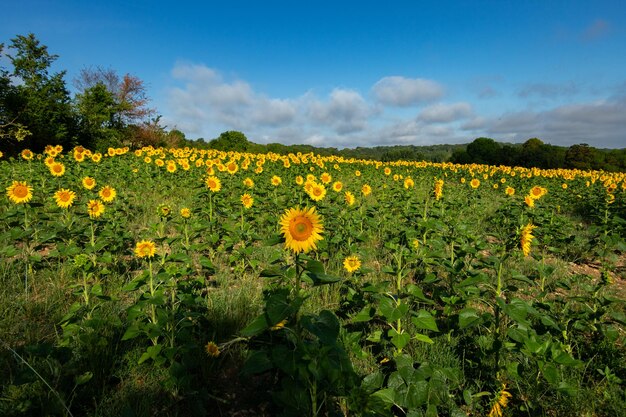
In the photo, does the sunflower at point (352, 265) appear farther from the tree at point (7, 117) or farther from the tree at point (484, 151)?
the tree at point (484, 151)

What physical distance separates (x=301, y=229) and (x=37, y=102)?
26.0 meters

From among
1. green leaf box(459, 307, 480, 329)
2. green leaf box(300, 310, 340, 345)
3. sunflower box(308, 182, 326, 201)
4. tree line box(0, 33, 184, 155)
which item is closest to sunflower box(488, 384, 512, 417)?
green leaf box(459, 307, 480, 329)

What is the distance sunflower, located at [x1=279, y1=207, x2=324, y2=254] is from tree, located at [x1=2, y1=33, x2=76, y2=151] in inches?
939

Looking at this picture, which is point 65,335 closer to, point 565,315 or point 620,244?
point 565,315

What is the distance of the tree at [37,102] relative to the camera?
63.4 ft

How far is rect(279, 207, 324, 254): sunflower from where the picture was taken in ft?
7.07

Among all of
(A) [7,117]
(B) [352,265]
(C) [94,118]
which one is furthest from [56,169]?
(C) [94,118]

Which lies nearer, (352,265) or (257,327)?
(257,327)

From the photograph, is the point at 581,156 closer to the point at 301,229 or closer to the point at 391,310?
the point at 391,310

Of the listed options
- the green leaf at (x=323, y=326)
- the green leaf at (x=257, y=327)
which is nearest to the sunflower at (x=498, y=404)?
the green leaf at (x=323, y=326)

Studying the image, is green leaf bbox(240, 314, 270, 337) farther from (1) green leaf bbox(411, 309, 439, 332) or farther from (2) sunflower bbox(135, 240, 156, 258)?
(2) sunflower bbox(135, 240, 156, 258)

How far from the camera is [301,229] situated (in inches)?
84.5

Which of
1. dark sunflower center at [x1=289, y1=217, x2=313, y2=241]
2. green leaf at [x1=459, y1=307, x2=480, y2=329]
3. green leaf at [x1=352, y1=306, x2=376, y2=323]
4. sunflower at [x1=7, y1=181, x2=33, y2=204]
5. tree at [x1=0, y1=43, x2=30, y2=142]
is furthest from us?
tree at [x1=0, y1=43, x2=30, y2=142]

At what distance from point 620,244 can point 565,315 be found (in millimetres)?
2808
